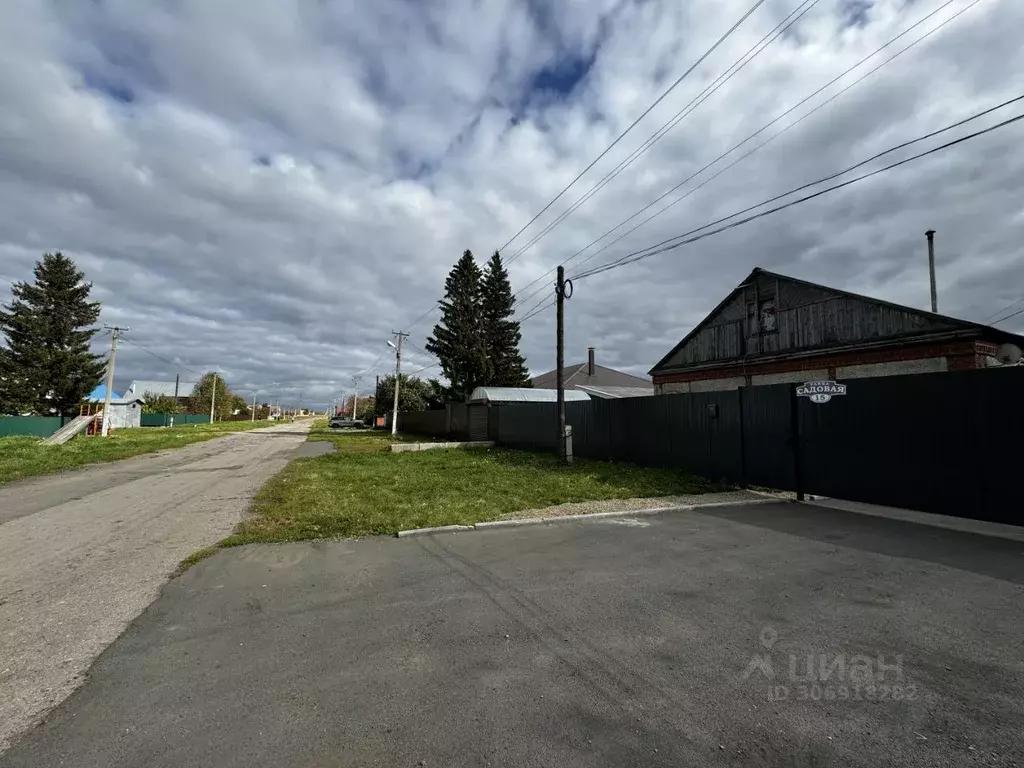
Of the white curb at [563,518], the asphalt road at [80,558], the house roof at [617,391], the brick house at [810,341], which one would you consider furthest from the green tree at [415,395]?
the white curb at [563,518]

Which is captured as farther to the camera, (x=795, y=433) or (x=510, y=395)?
(x=510, y=395)

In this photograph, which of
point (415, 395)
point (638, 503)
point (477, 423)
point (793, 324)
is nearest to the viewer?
point (638, 503)

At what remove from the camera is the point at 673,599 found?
15.0ft

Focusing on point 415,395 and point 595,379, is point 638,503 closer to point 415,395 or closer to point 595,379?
point 595,379

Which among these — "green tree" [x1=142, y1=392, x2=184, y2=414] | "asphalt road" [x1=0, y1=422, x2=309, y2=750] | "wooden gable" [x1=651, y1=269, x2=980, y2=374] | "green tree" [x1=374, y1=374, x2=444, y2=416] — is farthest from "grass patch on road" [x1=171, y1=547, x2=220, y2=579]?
"green tree" [x1=142, y1=392, x2=184, y2=414]

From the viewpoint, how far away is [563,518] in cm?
824

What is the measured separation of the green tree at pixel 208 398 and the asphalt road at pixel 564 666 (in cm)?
8959

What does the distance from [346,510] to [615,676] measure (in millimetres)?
6544

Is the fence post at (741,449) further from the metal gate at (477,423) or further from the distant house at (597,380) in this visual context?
the distant house at (597,380)

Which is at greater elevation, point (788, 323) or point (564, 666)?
point (788, 323)

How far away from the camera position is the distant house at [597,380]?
146 ft

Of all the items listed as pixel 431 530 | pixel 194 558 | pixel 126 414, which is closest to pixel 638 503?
pixel 431 530

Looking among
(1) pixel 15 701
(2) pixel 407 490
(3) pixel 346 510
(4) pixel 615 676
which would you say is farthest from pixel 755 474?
(1) pixel 15 701

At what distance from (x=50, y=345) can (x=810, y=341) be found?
49.6 meters
